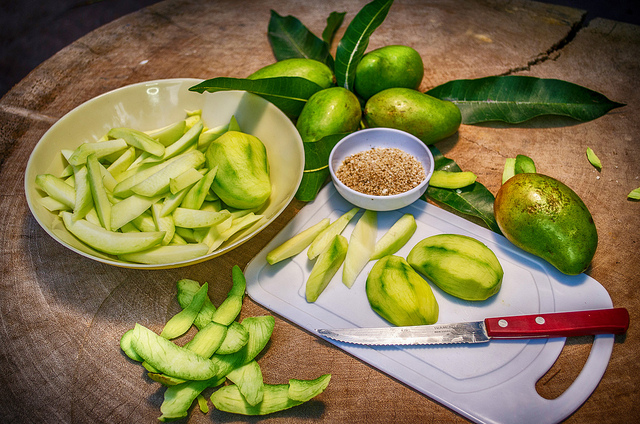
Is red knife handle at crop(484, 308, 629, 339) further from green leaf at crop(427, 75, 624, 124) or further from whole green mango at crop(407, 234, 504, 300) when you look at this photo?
green leaf at crop(427, 75, 624, 124)

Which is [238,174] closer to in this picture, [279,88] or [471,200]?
[279,88]

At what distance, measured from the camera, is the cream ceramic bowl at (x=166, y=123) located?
A: 148cm

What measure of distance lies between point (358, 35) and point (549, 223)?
3.64ft

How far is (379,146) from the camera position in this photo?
1.85 m

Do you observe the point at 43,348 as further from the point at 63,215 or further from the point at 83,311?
the point at 63,215

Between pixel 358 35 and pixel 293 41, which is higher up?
pixel 358 35

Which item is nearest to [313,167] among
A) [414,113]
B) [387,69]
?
[414,113]

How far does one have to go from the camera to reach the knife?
1.26m

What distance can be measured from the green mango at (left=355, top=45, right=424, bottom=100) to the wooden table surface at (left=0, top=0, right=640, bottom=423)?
277 mm

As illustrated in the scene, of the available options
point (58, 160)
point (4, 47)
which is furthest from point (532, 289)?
point (4, 47)

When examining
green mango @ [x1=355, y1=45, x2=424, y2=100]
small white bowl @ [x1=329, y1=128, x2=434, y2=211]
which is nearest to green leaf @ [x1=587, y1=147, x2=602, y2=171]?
small white bowl @ [x1=329, y1=128, x2=434, y2=211]

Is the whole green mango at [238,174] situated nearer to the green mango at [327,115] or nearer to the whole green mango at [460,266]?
the green mango at [327,115]

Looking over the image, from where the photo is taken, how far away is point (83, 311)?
1.41 m

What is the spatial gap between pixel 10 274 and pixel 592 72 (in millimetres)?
2615
